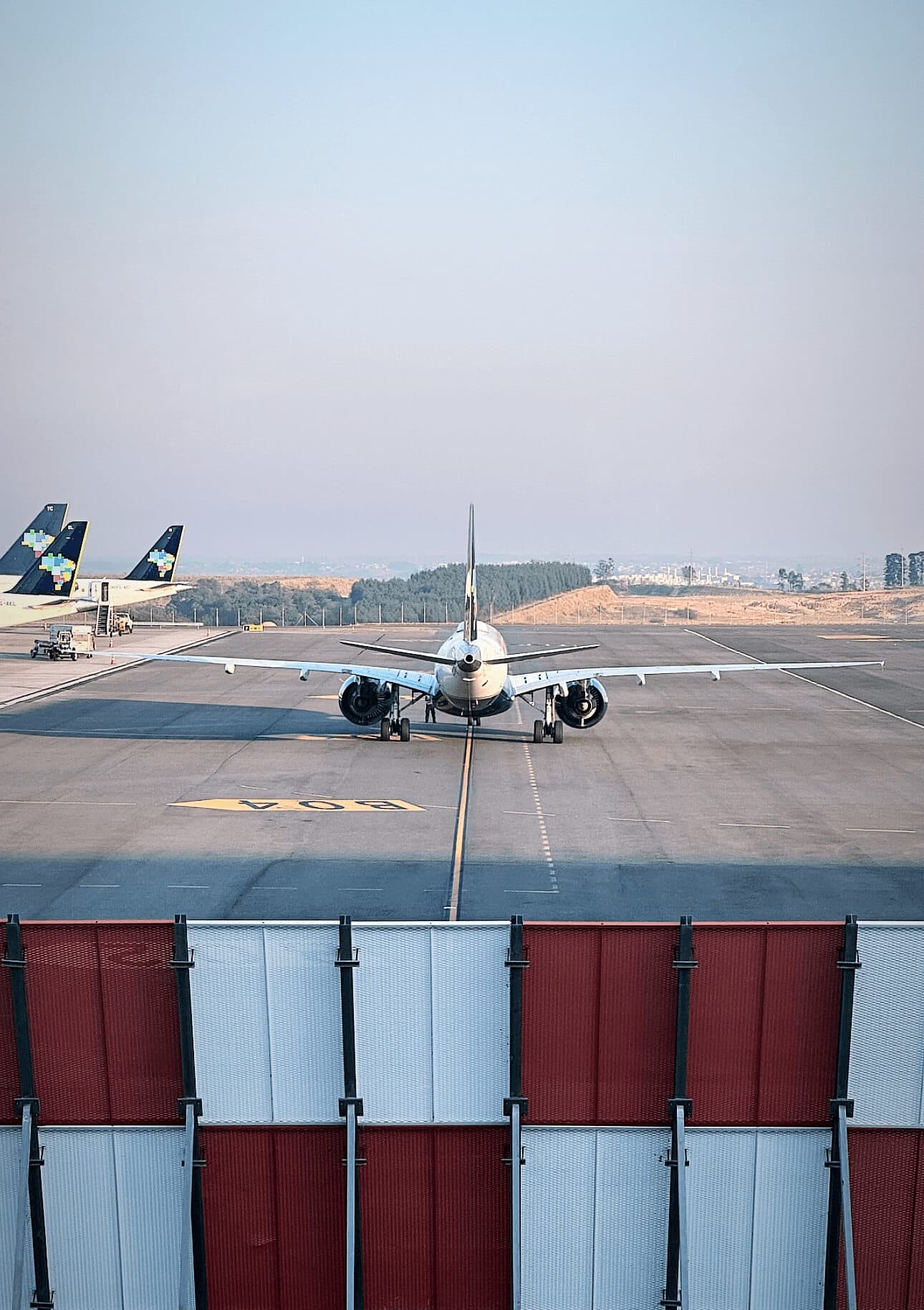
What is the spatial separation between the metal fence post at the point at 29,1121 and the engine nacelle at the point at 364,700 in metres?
36.9

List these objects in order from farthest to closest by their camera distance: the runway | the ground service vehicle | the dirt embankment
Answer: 1. the dirt embankment
2. the ground service vehicle
3. the runway

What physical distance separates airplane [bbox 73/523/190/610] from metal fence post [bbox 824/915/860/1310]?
4019 inches

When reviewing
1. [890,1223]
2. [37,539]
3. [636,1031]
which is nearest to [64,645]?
[37,539]

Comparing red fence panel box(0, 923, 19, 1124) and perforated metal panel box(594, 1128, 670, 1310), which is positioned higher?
red fence panel box(0, 923, 19, 1124)

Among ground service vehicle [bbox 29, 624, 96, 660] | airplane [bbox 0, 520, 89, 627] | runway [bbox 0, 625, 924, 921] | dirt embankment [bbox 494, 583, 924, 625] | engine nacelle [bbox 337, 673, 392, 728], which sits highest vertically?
airplane [bbox 0, 520, 89, 627]

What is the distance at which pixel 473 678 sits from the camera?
145 feet

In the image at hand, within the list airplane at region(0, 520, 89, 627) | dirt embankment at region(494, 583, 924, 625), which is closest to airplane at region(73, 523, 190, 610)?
airplane at region(0, 520, 89, 627)

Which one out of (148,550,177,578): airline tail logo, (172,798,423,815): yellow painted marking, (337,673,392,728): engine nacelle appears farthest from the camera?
(148,550,177,578): airline tail logo

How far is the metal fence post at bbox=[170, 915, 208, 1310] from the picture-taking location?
41.7 ft

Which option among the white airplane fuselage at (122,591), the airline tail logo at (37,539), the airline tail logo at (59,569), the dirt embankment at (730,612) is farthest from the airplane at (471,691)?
the dirt embankment at (730,612)

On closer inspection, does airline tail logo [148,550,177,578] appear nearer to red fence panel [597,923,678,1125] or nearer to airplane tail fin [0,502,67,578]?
airplane tail fin [0,502,67,578]

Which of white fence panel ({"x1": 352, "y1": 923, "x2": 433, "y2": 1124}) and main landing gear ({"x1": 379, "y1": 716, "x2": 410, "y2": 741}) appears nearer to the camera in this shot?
white fence panel ({"x1": 352, "y1": 923, "x2": 433, "y2": 1124})

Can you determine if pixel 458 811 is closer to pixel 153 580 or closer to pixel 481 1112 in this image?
pixel 481 1112

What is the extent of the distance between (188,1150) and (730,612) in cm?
17023
